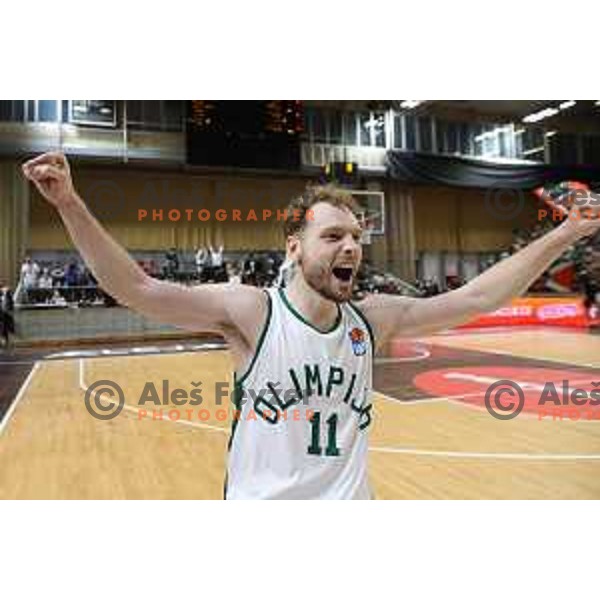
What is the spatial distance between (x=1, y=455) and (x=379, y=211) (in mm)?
14670

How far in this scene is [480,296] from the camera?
5.84 ft

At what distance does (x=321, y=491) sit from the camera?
1.62m

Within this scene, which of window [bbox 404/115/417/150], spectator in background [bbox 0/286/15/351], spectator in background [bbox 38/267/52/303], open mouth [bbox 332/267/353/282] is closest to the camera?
open mouth [bbox 332/267/353/282]

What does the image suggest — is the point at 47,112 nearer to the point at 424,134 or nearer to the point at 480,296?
the point at 424,134

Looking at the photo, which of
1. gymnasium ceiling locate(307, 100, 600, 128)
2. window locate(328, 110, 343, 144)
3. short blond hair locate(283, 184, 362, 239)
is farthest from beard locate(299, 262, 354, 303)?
window locate(328, 110, 343, 144)

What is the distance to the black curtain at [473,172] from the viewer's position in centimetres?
1997

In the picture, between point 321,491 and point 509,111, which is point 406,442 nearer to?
point 321,491

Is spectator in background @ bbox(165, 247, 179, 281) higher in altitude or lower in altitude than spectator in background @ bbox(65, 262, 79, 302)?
higher

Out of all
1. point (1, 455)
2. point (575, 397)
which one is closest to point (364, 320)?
point (1, 455)

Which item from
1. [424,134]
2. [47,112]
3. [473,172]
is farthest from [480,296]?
[424,134]

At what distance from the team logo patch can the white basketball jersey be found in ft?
0.05

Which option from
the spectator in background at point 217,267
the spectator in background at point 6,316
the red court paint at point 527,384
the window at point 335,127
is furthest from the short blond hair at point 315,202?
the window at point 335,127

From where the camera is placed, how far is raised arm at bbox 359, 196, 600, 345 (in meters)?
1.75

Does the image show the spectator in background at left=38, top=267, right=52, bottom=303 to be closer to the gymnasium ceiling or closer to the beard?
the gymnasium ceiling
